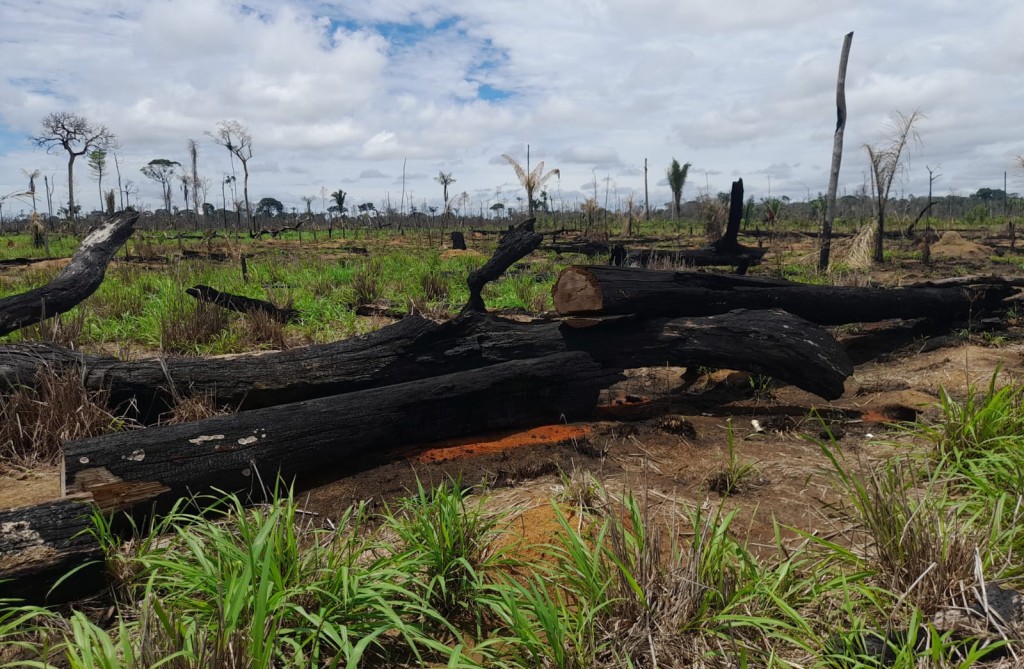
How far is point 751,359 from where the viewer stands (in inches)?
192

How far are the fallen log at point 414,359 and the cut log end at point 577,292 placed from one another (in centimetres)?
18

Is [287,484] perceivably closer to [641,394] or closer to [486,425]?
[486,425]

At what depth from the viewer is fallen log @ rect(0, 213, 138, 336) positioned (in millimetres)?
4984

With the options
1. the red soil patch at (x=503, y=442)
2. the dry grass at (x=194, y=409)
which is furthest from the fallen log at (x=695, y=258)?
the dry grass at (x=194, y=409)

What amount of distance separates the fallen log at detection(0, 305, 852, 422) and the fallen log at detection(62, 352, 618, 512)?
311 millimetres

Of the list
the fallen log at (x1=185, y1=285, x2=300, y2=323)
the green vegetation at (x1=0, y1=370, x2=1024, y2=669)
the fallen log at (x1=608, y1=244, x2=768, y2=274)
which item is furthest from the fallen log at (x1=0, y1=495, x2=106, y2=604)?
the fallen log at (x1=608, y1=244, x2=768, y2=274)

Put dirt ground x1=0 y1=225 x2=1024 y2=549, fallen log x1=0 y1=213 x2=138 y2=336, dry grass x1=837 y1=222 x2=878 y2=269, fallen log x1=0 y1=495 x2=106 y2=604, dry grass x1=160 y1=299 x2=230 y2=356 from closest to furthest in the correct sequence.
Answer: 1. fallen log x1=0 y1=495 x2=106 y2=604
2. dirt ground x1=0 y1=225 x2=1024 y2=549
3. fallen log x1=0 y1=213 x2=138 y2=336
4. dry grass x1=160 y1=299 x2=230 y2=356
5. dry grass x1=837 y1=222 x2=878 y2=269

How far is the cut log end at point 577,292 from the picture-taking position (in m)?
4.86

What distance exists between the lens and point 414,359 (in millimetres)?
4555

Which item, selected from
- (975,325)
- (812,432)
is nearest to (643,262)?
(975,325)

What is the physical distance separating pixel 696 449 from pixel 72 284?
529 centimetres

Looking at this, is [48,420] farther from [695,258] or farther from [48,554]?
[695,258]

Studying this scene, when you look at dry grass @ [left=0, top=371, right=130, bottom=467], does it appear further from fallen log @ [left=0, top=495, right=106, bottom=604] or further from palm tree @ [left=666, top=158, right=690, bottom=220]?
palm tree @ [left=666, top=158, right=690, bottom=220]

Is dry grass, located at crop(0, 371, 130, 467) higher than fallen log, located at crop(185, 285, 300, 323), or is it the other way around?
fallen log, located at crop(185, 285, 300, 323)
